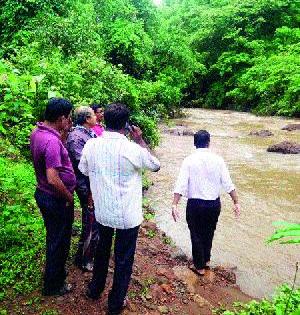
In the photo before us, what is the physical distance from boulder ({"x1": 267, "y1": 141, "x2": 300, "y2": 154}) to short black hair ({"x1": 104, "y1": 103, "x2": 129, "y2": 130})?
11.8 m

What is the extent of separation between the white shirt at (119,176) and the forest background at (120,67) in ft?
2.52

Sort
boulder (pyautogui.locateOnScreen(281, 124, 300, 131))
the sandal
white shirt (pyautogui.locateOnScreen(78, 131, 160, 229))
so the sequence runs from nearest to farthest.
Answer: white shirt (pyautogui.locateOnScreen(78, 131, 160, 229)), the sandal, boulder (pyautogui.locateOnScreen(281, 124, 300, 131))

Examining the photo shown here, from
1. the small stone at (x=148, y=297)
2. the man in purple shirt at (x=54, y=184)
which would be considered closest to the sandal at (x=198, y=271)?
the small stone at (x=148, y=297)

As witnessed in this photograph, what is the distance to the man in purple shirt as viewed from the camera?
3799 mm

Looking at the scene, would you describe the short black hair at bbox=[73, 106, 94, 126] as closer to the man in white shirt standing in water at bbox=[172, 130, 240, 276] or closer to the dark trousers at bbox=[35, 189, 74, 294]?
the dark trousers at bbox=[35, 189, 74, 294]

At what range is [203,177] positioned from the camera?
5.21 m

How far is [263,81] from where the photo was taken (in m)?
27.7

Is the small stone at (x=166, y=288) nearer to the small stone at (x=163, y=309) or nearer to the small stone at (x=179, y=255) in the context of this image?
the small stone at (x=163, y=309)

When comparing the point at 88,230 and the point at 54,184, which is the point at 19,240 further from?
the point at 54,184

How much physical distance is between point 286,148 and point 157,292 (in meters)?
11.2

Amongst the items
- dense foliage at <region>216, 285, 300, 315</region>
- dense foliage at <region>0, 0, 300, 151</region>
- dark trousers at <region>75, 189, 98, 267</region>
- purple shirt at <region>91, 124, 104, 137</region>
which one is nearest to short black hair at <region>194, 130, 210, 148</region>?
purple shirt at <region>91, 124, 104, 137</region>

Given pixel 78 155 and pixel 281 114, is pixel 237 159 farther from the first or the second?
pixel 281 114

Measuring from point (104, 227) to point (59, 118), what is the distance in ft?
3.49

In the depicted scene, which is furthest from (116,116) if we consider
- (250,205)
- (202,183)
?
(250,205)
